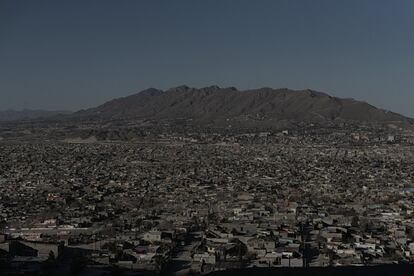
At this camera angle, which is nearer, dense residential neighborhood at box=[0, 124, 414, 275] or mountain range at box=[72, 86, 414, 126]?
dense residential neighborhood at box=[0, 124, 414, 275]

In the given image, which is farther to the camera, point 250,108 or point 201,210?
point 250,108

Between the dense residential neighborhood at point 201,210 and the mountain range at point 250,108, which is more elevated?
the mountain range at point 250,108

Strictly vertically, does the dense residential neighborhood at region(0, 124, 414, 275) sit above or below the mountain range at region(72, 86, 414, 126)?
below

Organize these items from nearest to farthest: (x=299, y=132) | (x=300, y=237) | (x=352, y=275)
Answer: (x=352, y=275)
(x=300, y=237)
(x=299, y=132)

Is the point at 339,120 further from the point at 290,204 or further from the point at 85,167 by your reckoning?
the point at 290,204

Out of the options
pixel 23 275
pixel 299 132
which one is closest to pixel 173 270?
pixel 23 275

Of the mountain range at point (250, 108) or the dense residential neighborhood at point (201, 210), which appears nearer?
the dense residential neighborhood at point (201, 210)

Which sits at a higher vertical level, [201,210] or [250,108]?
[250,108]

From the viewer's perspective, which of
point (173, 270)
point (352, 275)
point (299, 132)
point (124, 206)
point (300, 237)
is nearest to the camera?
point (352, 275)

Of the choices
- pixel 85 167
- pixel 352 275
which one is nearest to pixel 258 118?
pixel 85 167

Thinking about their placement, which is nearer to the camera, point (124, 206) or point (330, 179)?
point (124, 206)
